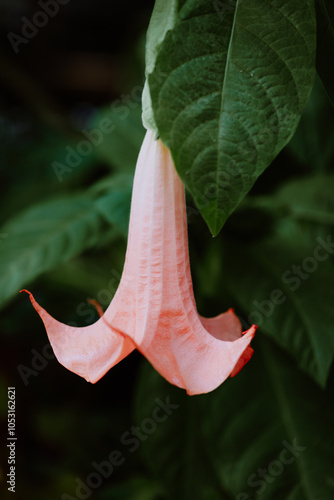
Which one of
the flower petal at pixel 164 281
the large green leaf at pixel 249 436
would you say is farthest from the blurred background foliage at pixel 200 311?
the flower petal at pixel 164 281

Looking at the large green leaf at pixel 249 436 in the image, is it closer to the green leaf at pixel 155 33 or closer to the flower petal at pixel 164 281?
the flower petal at pixel 164 281

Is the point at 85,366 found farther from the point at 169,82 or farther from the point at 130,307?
the point at 169,82

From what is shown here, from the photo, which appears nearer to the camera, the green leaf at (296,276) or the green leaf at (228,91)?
the green leaf at (228,91)

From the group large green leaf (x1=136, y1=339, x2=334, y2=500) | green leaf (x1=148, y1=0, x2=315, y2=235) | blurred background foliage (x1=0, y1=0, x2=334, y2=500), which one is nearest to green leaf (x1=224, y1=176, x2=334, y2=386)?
blurred background foliage (x1=0, y1=0, x2=334, y2=500)

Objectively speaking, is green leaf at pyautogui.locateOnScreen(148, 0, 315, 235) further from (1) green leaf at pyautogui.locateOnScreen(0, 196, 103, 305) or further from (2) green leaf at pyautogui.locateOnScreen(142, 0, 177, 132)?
(1) green leaf at pyautogui.locateOnScreen(0, 196, 103, 305)

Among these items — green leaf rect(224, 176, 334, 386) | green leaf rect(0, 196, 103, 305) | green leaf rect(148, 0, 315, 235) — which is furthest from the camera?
green leaf rect(0, 196, 103, 305)

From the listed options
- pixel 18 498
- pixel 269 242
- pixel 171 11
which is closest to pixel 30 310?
pixel 18 498
